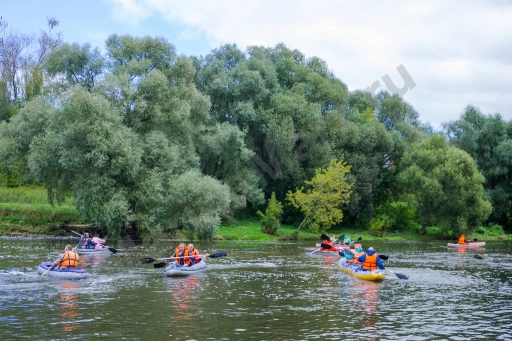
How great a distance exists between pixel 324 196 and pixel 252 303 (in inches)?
1447

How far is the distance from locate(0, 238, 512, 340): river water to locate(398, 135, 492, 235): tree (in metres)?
25.2

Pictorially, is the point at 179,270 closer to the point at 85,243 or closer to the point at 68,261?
the point at 68,261

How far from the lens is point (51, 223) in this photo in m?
46.9

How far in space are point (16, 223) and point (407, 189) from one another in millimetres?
38755

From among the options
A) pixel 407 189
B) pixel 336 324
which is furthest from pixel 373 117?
pixel 336 324

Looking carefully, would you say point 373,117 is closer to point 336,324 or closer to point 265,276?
point 265,276

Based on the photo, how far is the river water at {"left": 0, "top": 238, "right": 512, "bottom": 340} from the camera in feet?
48.9

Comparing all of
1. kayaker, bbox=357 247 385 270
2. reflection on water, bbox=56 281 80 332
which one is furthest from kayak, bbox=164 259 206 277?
kayaker, bbox=357 247 385 270

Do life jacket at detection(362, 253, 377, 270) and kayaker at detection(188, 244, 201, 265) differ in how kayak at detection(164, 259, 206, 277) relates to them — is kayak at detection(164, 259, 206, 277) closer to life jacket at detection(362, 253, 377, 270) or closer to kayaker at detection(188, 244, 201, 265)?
kayaker at detection(188, 244, 201, 265)

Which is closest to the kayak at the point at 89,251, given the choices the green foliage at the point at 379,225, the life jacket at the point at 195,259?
the life jacket at the point at 195,259

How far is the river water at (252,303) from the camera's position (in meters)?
14.9

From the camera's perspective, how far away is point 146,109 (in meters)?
43.7

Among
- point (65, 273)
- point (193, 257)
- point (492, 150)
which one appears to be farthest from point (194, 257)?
point (492, 150)

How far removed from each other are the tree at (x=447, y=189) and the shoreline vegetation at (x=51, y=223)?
3339 millimetres
